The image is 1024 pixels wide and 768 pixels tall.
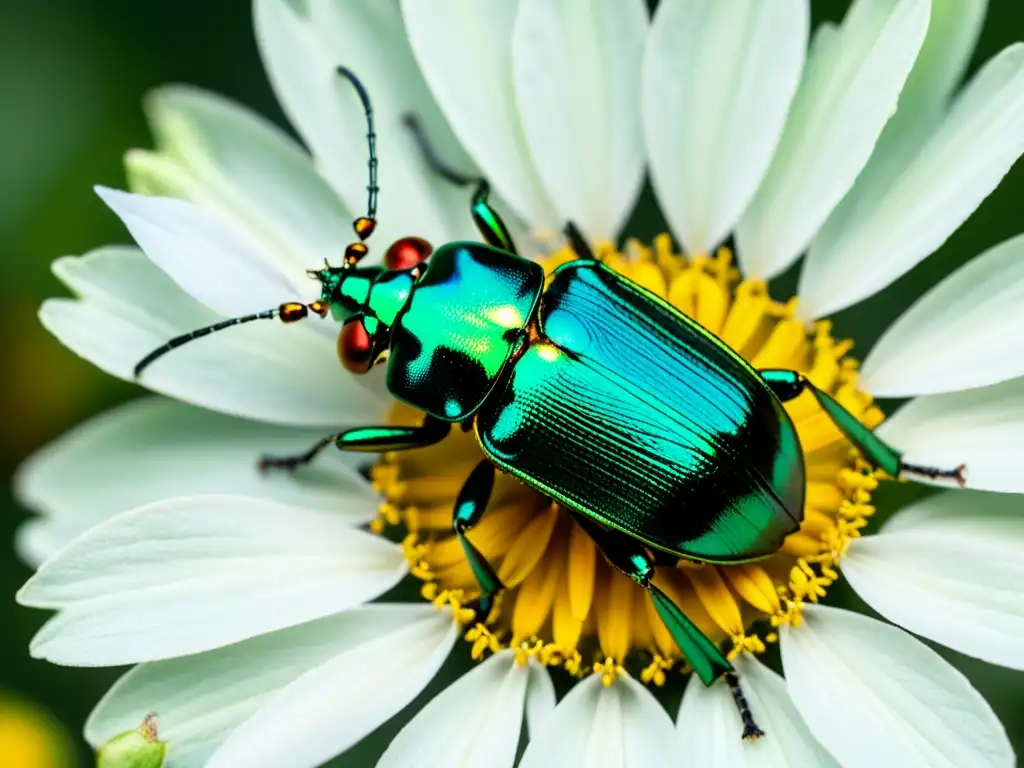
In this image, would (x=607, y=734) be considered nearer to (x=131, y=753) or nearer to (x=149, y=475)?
(x=131, y=753)

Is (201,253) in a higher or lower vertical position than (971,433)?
lower

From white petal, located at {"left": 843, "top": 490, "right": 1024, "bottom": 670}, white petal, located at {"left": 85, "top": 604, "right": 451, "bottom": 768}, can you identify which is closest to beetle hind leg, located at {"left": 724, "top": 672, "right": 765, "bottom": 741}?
white petal, located at {"left": 843, "top": 490, "right": 1024, "bottom": 670}

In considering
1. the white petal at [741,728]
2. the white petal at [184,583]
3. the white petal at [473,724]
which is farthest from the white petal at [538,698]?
the white petal at [184,583]

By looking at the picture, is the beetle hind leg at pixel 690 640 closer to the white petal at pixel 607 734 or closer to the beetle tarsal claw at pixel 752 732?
the beetle tarsal claw at pixel 752 732

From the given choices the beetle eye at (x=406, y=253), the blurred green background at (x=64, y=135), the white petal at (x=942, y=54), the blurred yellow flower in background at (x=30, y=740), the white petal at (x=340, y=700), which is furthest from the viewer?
the blurred green background at (x=64, y=135)

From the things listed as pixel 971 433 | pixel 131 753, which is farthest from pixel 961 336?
pixel 131 753

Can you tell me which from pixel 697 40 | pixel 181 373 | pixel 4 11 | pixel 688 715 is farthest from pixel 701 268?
pixel 4 11

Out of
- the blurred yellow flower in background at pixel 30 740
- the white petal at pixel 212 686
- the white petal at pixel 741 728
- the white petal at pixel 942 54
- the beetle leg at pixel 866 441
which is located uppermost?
the white petal at pixel 942 54

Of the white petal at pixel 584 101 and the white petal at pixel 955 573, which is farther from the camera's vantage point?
the white petal at pixel 584 101
